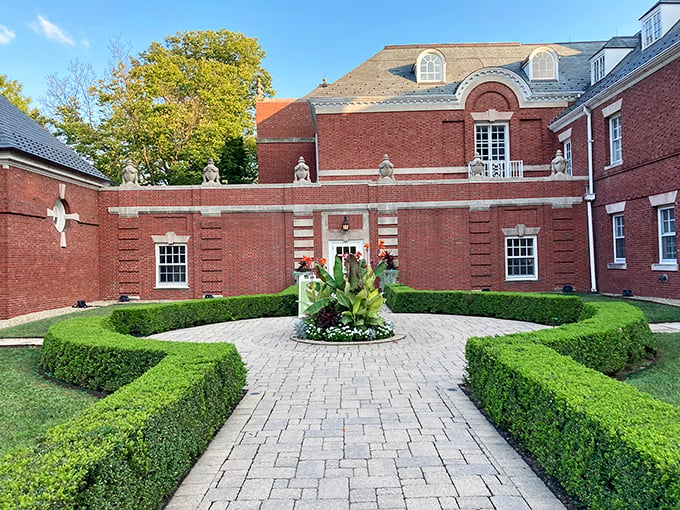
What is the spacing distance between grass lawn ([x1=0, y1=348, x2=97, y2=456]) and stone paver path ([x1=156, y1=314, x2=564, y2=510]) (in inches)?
75.9

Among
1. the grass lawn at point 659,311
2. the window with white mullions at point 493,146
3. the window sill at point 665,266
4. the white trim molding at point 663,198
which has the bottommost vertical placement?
the grass lawn at point 659,311

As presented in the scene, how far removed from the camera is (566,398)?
3756 mm

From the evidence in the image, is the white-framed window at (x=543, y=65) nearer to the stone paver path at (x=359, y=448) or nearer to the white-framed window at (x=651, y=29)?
the white-framed window at (x=651, y=29)

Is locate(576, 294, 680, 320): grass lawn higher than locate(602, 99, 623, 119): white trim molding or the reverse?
the reverse

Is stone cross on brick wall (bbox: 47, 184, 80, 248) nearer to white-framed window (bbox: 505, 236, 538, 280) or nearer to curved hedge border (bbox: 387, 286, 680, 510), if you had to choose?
curved hedge border (bbox: 387, 286, 680, 510)

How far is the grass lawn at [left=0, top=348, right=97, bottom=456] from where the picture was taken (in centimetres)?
497

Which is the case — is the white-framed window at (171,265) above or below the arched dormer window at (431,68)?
below

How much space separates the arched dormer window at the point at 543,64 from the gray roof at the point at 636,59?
8.01ft

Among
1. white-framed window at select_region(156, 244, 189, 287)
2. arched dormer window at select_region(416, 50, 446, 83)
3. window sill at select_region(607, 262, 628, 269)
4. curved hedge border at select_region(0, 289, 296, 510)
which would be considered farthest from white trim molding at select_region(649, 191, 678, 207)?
white-framed window at select_region(156, 244, 189, 287)

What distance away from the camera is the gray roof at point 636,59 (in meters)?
15.2

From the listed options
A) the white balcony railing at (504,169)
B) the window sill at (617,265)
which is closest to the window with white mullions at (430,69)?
the white balcony railing at (504,169)

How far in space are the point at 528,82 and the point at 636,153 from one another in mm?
8514

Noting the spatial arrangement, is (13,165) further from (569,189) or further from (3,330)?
(569,189)

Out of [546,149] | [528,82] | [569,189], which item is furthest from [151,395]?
[528,82]
